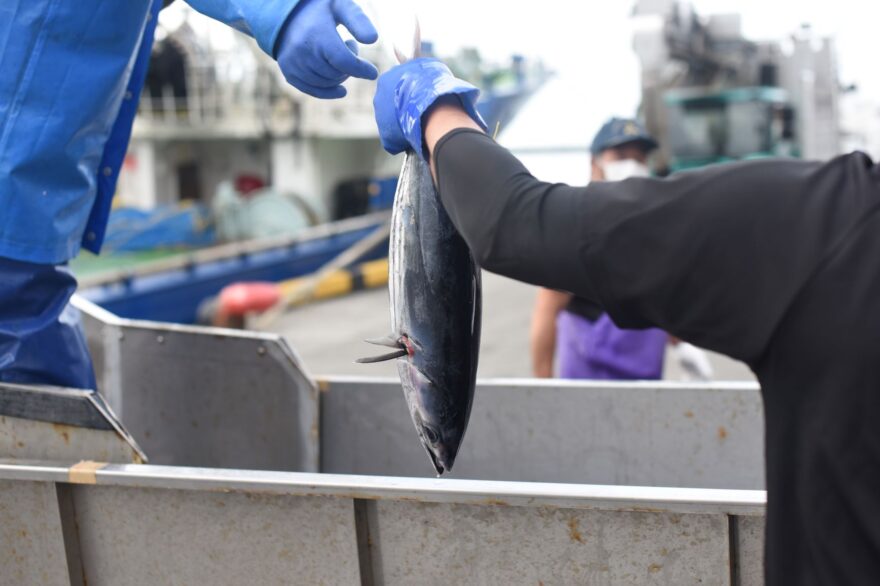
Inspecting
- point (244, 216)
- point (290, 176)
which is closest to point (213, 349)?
point (244, 216)

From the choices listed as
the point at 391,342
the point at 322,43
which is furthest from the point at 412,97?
the point at 391,342

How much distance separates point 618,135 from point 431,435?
2304 millimetres

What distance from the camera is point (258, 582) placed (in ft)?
6.08

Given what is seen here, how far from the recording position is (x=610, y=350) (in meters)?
3.34

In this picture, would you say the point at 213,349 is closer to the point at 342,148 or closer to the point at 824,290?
the point at 824,290

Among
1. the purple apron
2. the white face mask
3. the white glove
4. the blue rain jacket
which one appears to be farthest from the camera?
the white glove

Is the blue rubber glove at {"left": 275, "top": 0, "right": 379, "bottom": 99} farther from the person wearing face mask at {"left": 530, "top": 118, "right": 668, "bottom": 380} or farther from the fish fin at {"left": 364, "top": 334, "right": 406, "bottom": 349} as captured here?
the person wearing face mask at {"left": 530, "top": 118, "right": 668, "bottom": 380}

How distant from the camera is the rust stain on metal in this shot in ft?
5.43

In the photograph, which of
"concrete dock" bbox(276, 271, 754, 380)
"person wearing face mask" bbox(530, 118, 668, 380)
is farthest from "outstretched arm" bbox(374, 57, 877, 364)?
"concrete dock" bbox(276, 271, 754, 380)

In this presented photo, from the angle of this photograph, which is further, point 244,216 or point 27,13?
point 244,216

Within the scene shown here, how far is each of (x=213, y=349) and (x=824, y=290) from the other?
219 cm

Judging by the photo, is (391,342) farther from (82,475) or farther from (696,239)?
(82,475)

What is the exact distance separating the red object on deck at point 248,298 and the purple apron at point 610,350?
234 inches

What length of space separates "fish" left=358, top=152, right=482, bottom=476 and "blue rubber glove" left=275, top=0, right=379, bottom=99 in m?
0.23
